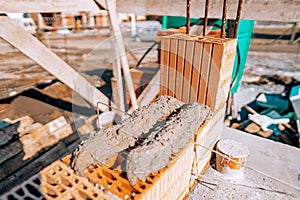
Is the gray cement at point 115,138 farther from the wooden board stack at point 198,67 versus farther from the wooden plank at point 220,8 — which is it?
the wooden plank at point 220,8

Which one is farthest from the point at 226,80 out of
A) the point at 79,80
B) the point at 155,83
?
the point at 79,80

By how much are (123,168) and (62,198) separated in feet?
1.42

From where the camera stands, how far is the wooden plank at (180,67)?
243 centimetres

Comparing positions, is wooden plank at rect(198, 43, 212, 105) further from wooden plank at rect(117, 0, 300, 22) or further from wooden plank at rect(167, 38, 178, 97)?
wooden plank at rect(117, 0, 300, 22)

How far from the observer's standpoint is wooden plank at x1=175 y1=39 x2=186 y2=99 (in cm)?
243

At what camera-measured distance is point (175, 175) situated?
69.6 inches

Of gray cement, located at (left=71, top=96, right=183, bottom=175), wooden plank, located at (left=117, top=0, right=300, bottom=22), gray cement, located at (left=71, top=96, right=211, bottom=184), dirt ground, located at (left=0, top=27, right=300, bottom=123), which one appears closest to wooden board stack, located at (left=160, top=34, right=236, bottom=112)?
gray cement, located at (left=71, top=96, right=211, bottom=184)

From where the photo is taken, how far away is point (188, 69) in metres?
2.51

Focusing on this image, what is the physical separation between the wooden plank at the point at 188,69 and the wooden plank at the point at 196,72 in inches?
1.5

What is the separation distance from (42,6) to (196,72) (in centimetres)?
225

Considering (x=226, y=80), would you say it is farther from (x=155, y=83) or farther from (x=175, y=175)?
(x=155, y=83)

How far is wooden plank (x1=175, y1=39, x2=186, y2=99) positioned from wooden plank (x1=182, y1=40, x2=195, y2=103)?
0.13 feet

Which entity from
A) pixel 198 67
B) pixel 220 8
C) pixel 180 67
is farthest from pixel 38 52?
pixel 220 8

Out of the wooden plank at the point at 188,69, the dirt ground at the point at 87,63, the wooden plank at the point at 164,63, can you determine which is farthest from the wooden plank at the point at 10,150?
the wooden plank at the point at 188,69
